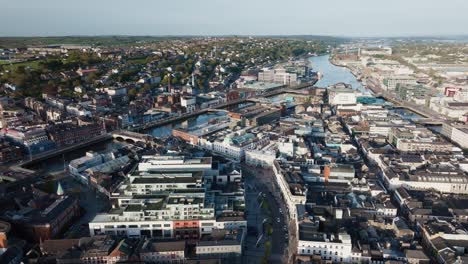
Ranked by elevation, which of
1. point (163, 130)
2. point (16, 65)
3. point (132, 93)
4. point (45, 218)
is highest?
point (16, 65)

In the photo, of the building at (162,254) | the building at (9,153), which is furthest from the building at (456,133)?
the building at (9,153)

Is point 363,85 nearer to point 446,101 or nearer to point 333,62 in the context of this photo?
point 446,101

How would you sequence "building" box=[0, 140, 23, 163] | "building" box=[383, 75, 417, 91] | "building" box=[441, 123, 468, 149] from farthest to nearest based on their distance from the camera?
"building" box=[383, 75, 417, 91], "building" box=[441, 123, 468, 149], "building" box=[0, 140, 23, 163]

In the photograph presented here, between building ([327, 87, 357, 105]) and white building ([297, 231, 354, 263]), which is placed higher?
building ([327, 87, 357, 105])

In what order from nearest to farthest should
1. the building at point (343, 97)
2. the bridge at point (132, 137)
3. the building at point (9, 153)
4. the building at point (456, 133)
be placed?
the building at point (9, 153), the building at point (456, 133), the bridge at point (132, 137), the building at point (343, 97)

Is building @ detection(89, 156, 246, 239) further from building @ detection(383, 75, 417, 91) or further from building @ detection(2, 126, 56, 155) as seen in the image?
building @ detection(383, 75, 417, 91)

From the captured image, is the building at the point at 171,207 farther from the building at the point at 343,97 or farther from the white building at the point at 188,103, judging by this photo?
the building at the point at 343,97

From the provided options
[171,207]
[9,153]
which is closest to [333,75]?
[9,153]

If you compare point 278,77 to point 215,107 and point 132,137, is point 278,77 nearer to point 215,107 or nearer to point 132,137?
point 215,107

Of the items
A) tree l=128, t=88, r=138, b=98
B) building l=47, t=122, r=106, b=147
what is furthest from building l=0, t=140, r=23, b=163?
tree l=128, t=88, r=138, b=98

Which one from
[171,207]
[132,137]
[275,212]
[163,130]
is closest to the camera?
[171,207]

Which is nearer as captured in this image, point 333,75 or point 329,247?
point 329,247

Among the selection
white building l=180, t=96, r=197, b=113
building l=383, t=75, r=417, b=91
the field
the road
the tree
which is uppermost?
the field
